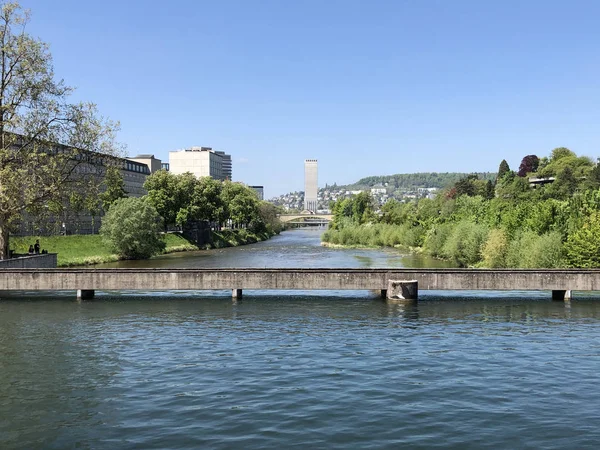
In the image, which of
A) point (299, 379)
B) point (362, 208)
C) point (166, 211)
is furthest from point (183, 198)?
point (299, 379)

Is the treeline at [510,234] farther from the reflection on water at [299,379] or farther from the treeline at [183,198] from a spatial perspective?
the treeline at [183,198]

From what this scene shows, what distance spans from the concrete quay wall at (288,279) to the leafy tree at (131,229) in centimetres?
5169

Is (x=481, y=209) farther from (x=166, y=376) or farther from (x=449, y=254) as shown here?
(x=166, y=376)

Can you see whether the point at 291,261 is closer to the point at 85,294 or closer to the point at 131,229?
the point at 131,229

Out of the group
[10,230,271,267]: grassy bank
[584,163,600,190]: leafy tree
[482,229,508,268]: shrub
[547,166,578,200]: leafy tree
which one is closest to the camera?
[482,229,508,268]: shrub

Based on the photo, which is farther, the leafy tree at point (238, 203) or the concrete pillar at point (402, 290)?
the leafy tree at point (238, 203)

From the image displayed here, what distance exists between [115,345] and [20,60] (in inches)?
1337

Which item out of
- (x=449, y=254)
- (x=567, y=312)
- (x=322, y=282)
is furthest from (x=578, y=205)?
(x=322, y=282)

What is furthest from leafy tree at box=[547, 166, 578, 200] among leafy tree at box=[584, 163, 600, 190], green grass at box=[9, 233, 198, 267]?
green grass at box=[9, 233, 198, 267]

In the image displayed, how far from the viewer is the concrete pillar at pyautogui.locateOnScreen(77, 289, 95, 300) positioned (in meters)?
46.8

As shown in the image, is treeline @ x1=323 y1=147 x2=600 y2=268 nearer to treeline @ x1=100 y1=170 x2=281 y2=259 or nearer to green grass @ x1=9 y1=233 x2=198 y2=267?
treeline @ x1=100 y1=170 x2=281 y2=259

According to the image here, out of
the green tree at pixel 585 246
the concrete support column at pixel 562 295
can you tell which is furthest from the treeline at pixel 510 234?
the concrete support column at pixel 562 295

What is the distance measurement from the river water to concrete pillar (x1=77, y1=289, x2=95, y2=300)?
5.80m

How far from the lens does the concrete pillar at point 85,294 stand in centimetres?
4676
